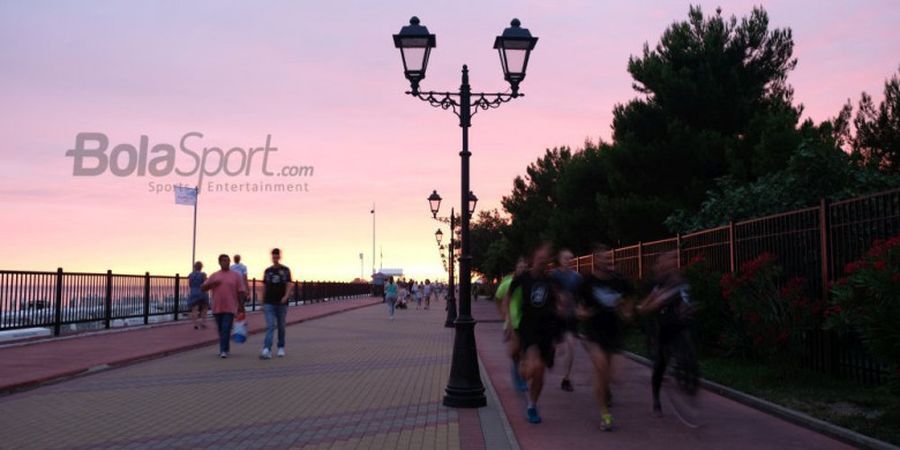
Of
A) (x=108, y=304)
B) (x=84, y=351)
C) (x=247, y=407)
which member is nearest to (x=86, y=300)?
(x=108, y=304)

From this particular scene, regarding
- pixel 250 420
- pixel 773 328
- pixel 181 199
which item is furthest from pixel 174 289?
pixel 773 328

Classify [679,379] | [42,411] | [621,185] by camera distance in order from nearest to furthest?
[679,379] → [42,411] → [621,185]

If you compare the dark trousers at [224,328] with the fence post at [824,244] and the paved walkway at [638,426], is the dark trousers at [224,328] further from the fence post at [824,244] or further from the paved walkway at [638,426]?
the fence post at [824,244]

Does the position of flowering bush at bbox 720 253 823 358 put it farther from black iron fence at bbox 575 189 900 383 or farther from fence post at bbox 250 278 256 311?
fence post at bbox 250 278 256 311

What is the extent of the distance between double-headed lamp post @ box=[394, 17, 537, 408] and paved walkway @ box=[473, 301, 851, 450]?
562mm

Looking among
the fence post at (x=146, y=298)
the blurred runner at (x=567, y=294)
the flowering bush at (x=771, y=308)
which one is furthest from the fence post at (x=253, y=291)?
the flowering bush at (x=771, y=308)

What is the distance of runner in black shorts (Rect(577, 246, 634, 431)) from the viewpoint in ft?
22.8

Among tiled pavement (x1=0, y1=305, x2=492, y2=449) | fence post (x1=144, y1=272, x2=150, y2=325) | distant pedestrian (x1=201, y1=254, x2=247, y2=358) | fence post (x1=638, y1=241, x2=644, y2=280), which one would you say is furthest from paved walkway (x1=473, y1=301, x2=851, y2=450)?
fence post (x1=144, y1=272, x2=150, y2=325)

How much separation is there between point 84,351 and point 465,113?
8.78 meters

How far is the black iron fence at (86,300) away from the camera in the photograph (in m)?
15.1

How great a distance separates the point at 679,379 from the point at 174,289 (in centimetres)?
1933

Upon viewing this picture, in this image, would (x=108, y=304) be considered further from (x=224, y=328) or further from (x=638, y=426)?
(x=638, y=426)

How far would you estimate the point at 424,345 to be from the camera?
16.8 metres

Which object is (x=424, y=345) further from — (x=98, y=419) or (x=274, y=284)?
(x=98, y=419)
